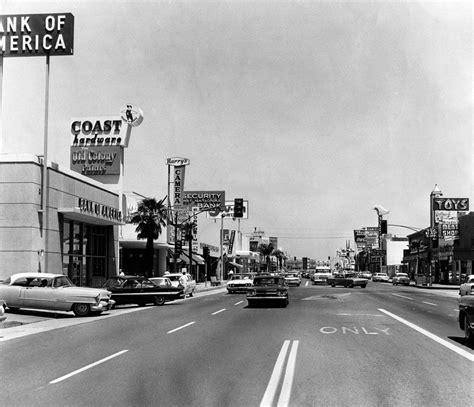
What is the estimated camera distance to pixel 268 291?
25.8 m

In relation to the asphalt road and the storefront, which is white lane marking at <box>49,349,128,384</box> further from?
the storefront

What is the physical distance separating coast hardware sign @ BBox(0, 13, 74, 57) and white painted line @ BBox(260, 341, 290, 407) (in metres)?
24.3

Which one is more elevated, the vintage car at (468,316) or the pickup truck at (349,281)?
the vintage car at (468,316)

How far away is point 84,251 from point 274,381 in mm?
30659

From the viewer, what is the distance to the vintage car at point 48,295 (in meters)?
22.0

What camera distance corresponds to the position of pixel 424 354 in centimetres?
1224

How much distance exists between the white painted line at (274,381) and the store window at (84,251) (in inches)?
966

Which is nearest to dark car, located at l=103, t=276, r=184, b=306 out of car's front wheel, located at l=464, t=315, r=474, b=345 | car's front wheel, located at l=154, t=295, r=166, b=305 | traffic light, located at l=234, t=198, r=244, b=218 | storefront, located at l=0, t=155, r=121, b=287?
car's front wheel, located at l=154, t=295, r=166, b=305

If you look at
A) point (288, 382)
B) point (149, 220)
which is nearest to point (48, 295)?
point (288, 382)

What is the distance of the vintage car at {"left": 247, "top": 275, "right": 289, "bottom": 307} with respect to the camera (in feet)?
84.5

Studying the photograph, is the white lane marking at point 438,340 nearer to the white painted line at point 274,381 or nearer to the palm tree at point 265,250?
the white painted line at point 274,381

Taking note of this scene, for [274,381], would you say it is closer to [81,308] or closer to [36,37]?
[81,308]

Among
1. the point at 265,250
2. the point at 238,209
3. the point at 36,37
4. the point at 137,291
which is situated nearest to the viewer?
the point at 137,291

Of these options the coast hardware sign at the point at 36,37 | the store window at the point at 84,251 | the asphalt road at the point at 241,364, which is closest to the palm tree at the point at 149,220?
the store window at the point at 84,251
